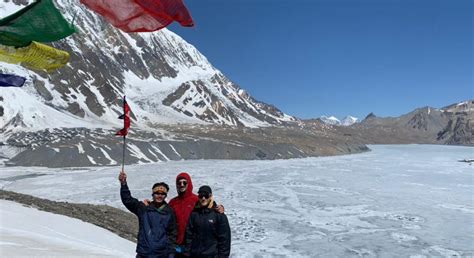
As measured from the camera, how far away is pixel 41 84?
400ft

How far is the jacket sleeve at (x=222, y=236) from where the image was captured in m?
6.03

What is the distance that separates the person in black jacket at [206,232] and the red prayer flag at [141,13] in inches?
87.6

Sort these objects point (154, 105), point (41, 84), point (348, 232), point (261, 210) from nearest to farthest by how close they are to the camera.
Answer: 1. point (348, 232)
2. point (261, 210)
3. point (41, 84)
4. point (154, 105)

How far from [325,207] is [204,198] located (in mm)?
24205

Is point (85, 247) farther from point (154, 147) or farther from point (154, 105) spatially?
point (154, 105)

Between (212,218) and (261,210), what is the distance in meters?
21.6

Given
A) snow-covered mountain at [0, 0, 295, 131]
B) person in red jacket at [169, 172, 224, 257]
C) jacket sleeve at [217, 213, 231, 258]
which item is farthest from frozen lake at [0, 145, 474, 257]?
snow-covered mountain at [0, 0, 295, 131]

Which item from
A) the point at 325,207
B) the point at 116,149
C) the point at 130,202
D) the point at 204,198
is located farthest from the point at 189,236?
the point at 116,149

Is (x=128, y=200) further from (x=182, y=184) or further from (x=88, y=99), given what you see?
(x=88, y=99)

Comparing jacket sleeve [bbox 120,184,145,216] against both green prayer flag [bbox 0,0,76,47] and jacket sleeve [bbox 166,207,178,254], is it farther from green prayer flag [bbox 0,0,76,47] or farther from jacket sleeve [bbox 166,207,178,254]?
green prayer flag [bbox 0,0,76,47]

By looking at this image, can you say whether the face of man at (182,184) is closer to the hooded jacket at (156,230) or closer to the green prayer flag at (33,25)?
the hooded jacket at (156,230)

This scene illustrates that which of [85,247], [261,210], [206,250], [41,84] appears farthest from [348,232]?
[41,84]

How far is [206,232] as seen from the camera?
235 inches

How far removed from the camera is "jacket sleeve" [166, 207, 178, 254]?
5867 millimetres
